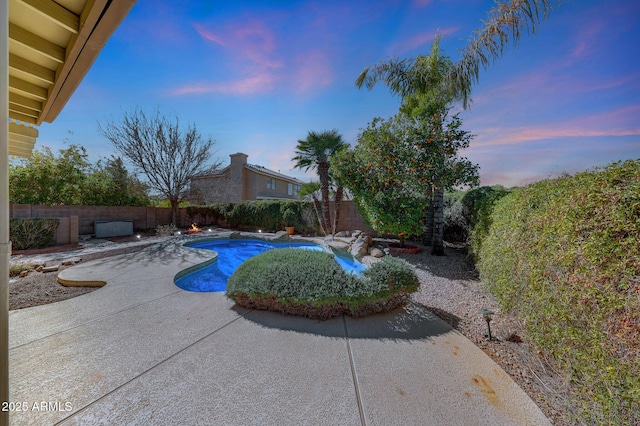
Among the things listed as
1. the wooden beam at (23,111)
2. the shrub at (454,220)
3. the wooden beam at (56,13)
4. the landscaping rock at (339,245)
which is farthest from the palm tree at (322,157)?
the wooden beam at (56,13)

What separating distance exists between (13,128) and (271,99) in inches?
259

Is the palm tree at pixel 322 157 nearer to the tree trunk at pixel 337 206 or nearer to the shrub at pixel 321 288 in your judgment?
the tree trunk at pixel 337 206

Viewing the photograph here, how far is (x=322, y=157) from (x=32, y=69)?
10440 millimetres

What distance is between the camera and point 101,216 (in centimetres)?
1292

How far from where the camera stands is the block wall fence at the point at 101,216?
9.93 metres

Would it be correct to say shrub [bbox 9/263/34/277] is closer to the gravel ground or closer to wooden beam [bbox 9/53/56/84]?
wooden beam [bbox 9/53/56/84]

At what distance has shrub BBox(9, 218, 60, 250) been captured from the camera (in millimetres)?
8438

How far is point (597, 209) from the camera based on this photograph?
6.53 feet

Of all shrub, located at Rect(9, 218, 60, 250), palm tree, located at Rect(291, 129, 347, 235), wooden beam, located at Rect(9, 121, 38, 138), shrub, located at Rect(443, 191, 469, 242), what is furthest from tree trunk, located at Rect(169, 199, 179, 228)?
shrub, located at Rect(443, 191, 469, 242)

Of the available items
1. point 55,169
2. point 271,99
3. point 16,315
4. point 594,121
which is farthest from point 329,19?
point 55,169

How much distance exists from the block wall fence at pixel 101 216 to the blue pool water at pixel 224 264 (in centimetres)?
319

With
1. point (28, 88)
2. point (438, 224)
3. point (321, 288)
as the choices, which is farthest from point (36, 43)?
point (438, 224)

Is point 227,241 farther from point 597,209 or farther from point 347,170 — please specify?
point 597,209

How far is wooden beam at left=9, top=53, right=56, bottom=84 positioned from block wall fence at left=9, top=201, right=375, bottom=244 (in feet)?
35.0
